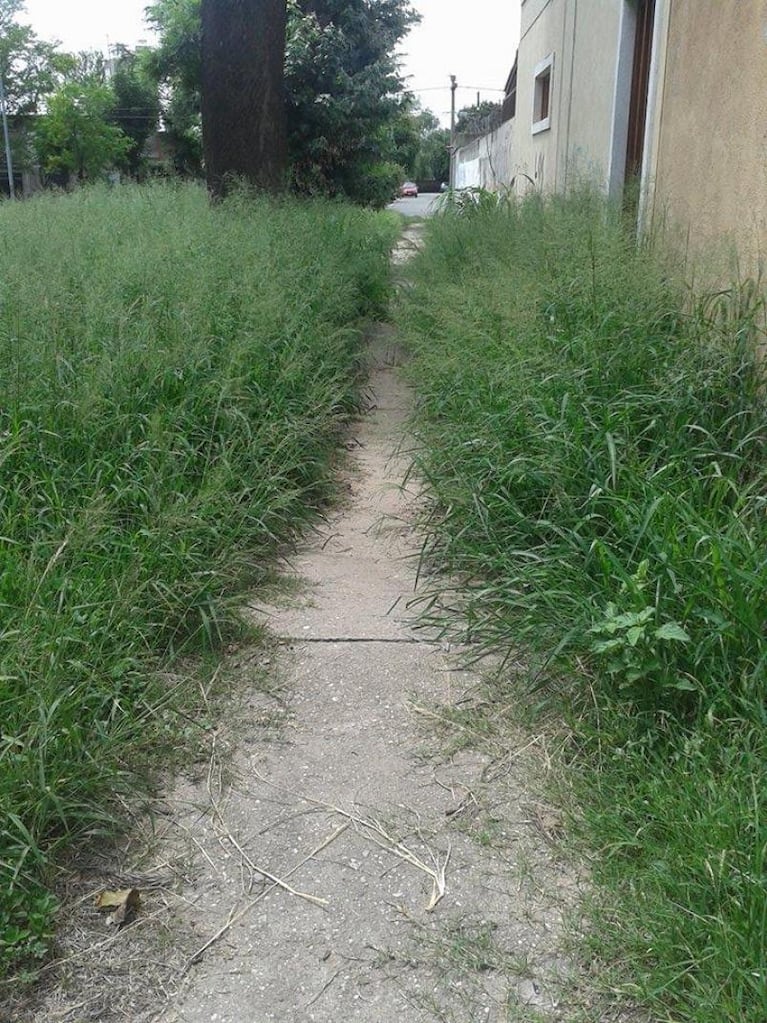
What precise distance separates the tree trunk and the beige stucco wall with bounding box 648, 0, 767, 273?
16.3 feet

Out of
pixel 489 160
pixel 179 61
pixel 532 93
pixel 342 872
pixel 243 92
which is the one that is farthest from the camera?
pixel 489 160

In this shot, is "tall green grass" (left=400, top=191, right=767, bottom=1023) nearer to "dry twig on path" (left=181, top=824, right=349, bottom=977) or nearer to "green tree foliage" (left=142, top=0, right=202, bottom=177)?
"dry twig on path" (left=181, top=824, right=349, bottom=977)

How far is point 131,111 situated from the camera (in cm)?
3734

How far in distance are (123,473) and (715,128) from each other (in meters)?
3.10

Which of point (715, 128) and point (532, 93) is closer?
point (715, 128)

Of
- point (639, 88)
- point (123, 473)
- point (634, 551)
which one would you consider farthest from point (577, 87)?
point (634, 551)

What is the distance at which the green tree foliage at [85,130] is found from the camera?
36438mm

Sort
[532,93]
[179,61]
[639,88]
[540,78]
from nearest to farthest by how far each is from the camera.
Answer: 1. [639,88]
2. [540,78]
3. [532,93]
4. [179,61]

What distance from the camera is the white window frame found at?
37.6 ft

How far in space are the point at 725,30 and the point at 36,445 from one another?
348 centimetres

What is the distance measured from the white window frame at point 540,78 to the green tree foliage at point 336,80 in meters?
2.98

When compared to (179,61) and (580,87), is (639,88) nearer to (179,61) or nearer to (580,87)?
(580,87)

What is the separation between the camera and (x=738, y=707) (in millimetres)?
2467

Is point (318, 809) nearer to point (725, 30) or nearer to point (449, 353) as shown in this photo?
point (449, 353)
